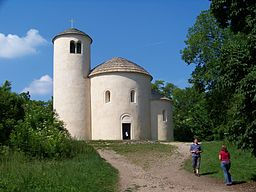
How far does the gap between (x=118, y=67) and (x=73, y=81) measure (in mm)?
5239

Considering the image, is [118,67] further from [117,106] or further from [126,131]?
[126,131]

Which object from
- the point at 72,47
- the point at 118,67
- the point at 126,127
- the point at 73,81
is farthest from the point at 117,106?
the point at 72,47

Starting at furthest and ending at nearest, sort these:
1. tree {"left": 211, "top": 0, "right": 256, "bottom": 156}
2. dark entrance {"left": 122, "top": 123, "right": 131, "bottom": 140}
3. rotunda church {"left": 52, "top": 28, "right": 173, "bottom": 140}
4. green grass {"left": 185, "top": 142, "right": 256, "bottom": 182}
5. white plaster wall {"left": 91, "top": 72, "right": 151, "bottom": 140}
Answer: dark entrance {"left": 122, "top": 123, "right": 131, "bottom": 140}, rotunda church {"left": 52, "top": 28, "right": 173, "bottom": 140}, white plaster wall {"left": 91, "top": 72, "right": 151, "bottom": 140}, green grass {"left": 185, "top": 142, "right": 256, "bottom": 182}, tree {"left": 211, "top": 0, "right": 256, "bottom": 156}

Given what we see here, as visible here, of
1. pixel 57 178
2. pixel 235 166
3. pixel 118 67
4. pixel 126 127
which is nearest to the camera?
pixel 57 178

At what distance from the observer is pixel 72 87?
40406 millimetres

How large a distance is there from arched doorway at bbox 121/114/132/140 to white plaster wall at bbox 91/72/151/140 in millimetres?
291

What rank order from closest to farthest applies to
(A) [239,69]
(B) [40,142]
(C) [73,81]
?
(A) [239,69] < (B) [40,142] < (C) [73,81]

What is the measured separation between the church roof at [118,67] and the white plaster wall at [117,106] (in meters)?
0.42

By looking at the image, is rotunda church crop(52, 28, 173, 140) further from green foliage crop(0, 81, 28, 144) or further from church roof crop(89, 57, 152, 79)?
green foliage crop(0, 81, 28, 144)

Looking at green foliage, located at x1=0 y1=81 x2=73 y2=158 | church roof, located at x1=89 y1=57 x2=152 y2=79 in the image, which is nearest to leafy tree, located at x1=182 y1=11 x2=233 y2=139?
church roof, located at x1=89 y1=57 x2=152 y2=79

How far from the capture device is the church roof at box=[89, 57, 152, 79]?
39.3 meters

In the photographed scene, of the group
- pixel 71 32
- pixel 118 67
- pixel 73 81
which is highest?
pixel 71 32

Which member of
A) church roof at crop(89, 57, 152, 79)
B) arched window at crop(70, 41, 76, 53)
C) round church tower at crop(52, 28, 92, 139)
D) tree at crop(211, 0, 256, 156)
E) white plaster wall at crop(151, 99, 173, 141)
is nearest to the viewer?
tree at crop(211, 0, 256, 156)

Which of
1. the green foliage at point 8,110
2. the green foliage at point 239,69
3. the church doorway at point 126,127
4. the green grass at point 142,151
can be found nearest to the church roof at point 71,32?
the church doorway at point 126,127
